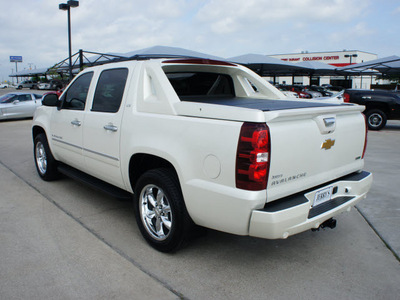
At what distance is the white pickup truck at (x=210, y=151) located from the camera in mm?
2539

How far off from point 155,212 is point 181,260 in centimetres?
51

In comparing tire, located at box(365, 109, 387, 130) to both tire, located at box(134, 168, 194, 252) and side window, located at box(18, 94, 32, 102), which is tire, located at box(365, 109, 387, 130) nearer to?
tire, located at box(134, 168, 194, 252)

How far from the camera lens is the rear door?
368 cm

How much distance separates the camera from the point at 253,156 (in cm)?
247

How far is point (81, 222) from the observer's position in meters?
4.02

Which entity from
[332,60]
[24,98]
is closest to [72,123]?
[24,98]

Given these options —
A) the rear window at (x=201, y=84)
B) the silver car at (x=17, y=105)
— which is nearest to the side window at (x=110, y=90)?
the rear window at (x=201, y=84)

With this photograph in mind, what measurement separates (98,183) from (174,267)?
1641mm

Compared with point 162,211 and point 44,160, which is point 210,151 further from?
point 44,160

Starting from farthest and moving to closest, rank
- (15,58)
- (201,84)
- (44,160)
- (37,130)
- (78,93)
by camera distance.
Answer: (15,58)
(37,130)
(44,160)
(78,93)
(201,84)

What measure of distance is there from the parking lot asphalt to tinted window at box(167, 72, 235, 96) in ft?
5.37

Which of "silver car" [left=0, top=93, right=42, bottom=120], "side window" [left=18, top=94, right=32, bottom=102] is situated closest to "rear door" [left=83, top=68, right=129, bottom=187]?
"silver car" [left=0, top=93, right=42, bottom=120]

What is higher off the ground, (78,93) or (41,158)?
(78,93)

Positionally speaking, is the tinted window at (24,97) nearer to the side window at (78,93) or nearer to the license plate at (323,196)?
the side window at (78,93)
